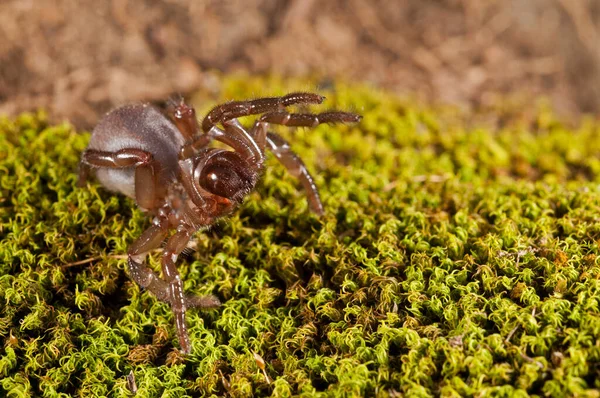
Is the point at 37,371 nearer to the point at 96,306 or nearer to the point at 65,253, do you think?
the point at 96,306

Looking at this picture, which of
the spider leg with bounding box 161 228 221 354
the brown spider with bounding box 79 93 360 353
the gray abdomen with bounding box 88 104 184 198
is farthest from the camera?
the gray abdomen with bounding box 88 104 184 198

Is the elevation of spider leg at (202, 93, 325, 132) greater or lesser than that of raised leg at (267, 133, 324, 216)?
greater

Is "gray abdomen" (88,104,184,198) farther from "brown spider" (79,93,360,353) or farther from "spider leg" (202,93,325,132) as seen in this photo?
"spider leg" (202,93,325,132)

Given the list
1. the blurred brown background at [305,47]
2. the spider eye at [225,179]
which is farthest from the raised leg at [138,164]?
the blurred brown background at [305,47]

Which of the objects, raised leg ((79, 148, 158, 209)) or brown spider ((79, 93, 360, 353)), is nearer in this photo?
brown spider ((79, 93, 360, 353))

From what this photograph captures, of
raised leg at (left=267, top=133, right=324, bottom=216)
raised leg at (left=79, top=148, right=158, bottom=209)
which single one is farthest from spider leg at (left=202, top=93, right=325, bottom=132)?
raised leg at (left=79, top=148, right=158, bottom=209)

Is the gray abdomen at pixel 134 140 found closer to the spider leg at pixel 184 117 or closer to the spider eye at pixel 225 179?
the spider leg at pixel 184 117

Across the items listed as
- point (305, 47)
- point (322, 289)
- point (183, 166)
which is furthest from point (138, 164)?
point (305, 47)

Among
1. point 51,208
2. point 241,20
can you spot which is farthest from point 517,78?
point 51,208

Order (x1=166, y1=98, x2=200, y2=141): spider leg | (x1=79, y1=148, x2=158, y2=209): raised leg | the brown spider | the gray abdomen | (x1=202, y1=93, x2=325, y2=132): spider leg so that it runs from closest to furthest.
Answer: the brown spider < (x1=202, y1=93, x2=325, y2=132): spider leg < (x1=79, y1=148, x2=158, y2=209): raised leg < the gray abdomen < (x1=166, y1=98, x2=200, y2=141): spider leg
